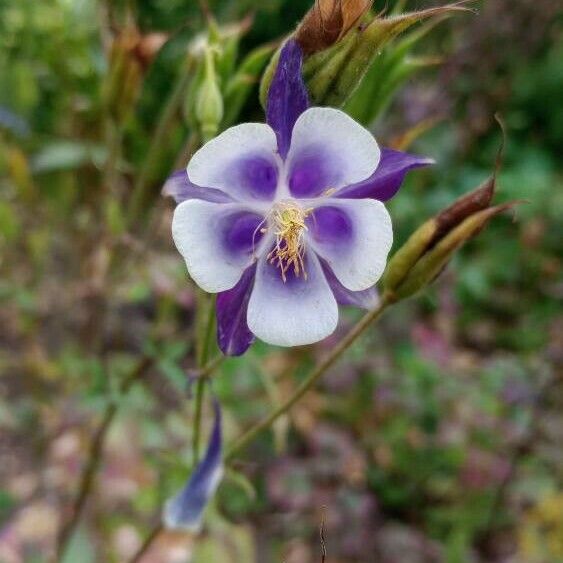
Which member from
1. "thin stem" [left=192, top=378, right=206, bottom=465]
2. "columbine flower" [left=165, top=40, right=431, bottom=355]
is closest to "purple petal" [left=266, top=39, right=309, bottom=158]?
"columbine flower" [left=165, top=40, right=431, bottom=355]

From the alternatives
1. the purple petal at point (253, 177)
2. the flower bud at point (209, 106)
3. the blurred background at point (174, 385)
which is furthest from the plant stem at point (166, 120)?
the purple petal at point (253, 177)

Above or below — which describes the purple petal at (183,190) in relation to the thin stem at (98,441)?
above

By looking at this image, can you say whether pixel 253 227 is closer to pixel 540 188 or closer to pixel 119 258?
pixel 119 258

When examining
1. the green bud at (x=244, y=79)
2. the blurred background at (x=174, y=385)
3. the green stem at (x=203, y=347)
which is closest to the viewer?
the green stem at (x=203, y=347)

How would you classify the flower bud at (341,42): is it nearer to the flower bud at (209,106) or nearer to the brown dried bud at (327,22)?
the brown dried bud at (327,22)

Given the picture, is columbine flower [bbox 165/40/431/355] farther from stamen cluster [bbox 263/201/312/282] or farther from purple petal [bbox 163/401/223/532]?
purple petal [bbox 163/401/223/532]

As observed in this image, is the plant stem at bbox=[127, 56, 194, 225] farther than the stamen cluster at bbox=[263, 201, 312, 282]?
Yes

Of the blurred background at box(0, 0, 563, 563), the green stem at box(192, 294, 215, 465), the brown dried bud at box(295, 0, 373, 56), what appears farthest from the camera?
the blurred background at box(0, 0, 563, 563)

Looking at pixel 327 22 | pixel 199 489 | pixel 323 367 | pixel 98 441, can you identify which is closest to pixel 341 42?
pixel 327 22
